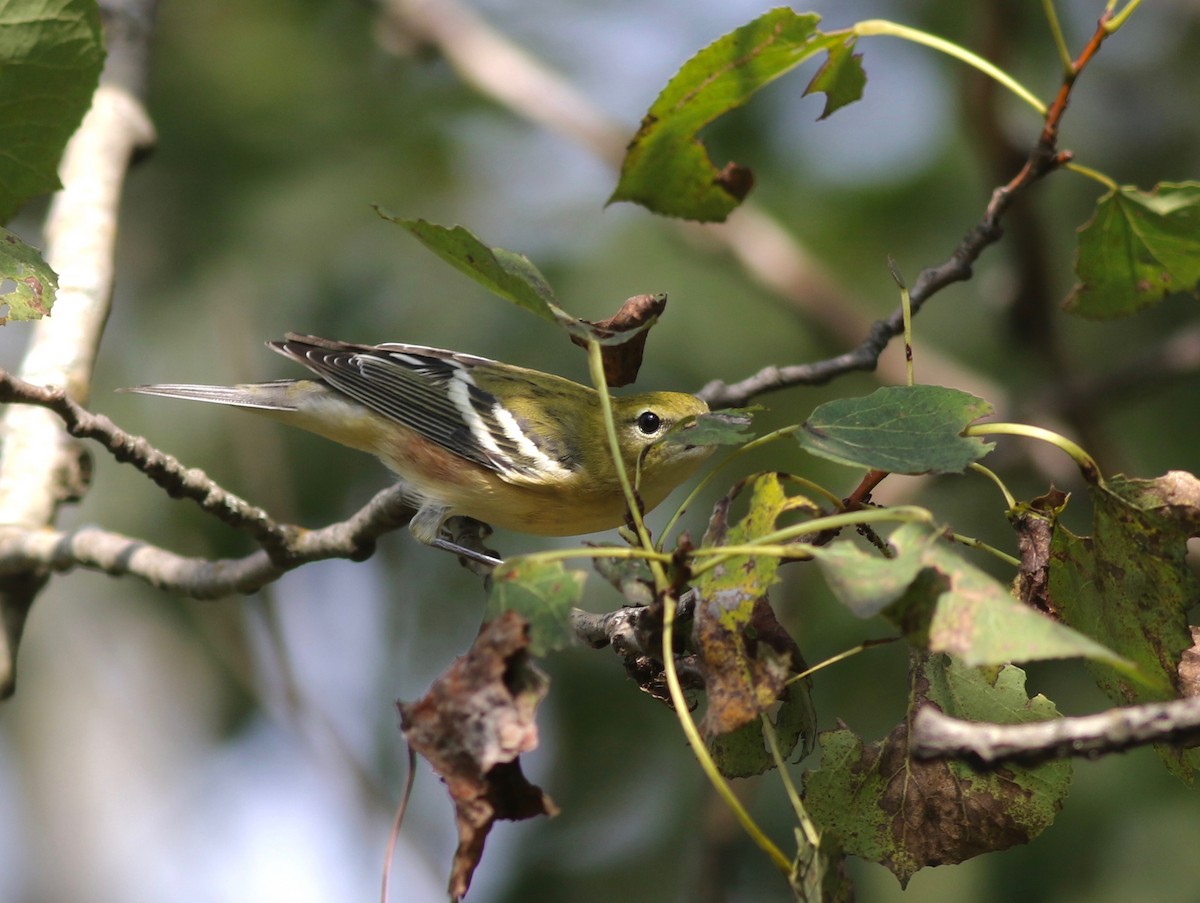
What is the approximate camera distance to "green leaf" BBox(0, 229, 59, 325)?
7.41ft

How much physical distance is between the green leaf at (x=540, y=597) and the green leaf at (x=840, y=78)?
1439mm

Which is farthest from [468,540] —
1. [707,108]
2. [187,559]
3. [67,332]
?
[707,108]

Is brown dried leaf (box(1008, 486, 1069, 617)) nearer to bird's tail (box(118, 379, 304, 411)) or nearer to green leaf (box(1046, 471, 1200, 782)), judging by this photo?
green leaf (box(1046, 471, 1200, 782))

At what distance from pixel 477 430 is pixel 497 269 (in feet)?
7.46

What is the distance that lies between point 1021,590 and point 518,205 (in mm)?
5521

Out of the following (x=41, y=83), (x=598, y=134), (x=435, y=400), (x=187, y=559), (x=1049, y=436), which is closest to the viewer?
(x=1049, y=436)

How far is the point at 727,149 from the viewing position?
20.8 feet

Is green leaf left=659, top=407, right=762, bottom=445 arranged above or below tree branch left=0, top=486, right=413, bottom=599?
above

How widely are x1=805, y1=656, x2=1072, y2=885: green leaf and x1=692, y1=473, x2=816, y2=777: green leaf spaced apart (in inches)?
→ 8.3

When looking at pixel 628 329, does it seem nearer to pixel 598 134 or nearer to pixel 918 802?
pixel 918 802

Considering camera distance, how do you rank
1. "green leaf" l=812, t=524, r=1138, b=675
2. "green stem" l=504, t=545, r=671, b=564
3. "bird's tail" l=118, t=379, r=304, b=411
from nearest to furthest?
"green leaf" l=812, t=524, r=1138, b=675 → "green stem" l=504, t=545, r=671, b=564 → "bird's tail" l=118, t=379, r=304, b=411

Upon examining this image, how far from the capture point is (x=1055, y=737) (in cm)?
129

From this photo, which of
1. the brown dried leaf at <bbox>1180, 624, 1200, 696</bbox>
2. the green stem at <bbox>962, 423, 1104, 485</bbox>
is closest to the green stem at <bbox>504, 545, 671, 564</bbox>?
the green stem at <bbox>962, 423, 1104, 485</bbox>

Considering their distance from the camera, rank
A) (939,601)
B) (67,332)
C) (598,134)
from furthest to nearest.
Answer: (598,134), (67,332), (939,601)
